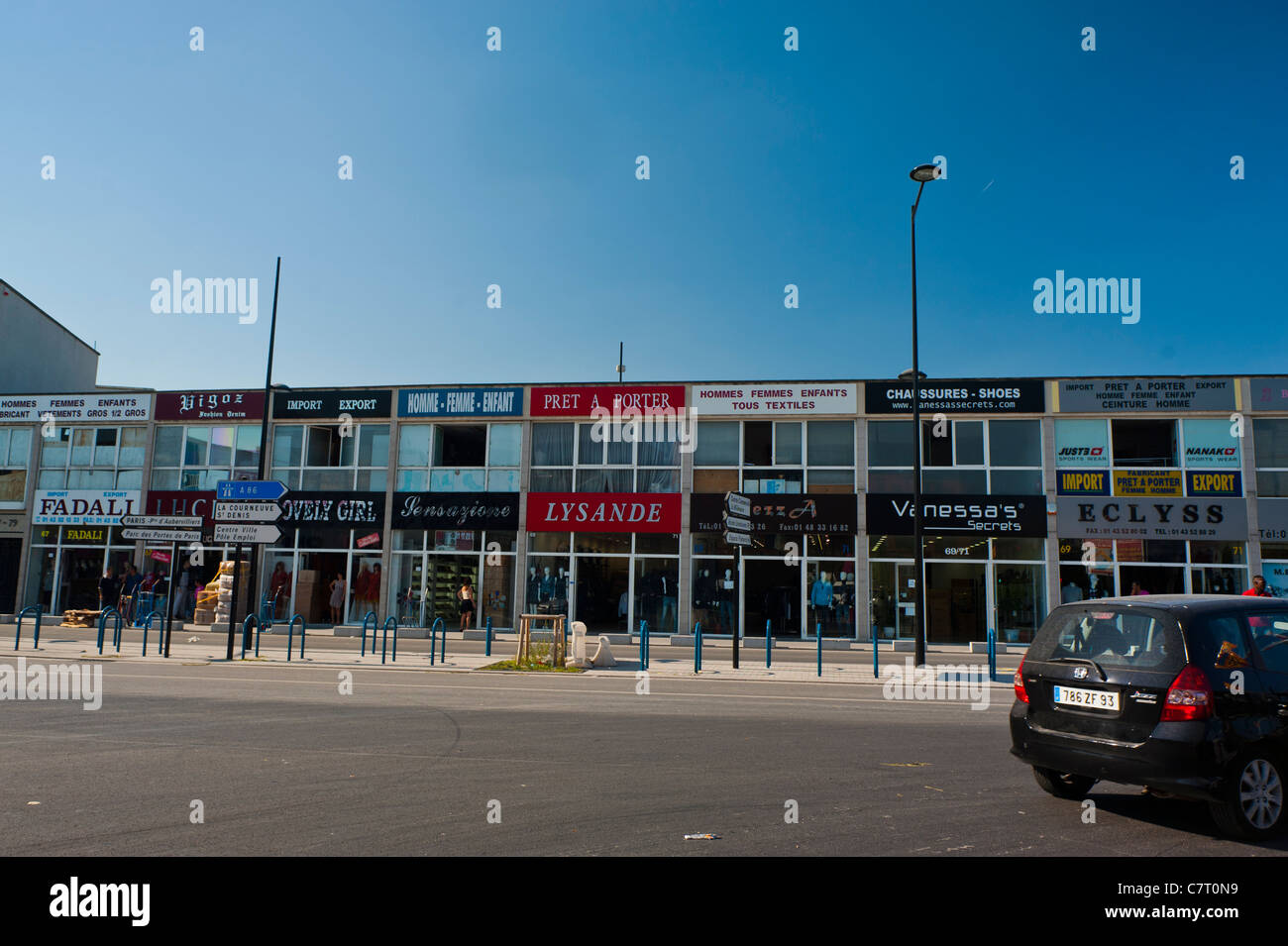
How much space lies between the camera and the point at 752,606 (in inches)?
1013

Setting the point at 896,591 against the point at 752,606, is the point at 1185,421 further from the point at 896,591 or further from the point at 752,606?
the point at 752,606

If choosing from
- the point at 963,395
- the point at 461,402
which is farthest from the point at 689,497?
the point at 963,395

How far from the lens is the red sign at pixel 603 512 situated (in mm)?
26266

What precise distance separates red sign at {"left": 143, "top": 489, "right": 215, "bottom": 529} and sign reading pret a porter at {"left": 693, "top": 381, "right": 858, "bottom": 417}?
16.9 metres

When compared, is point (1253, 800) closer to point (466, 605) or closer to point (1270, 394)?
point (466, 605)

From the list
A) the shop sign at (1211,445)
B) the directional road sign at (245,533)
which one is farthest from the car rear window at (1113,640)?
the shop sign at (1211,445)

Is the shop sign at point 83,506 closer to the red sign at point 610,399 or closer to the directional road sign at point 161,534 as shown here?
the directional road sign at point 161,534

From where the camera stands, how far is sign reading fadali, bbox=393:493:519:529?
89.0ft

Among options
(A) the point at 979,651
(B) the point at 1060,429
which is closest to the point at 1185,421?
(B) the point at 1060,429

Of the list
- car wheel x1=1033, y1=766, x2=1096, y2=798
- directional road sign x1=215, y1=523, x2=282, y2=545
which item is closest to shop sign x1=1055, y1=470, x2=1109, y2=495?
car wheel x1=1033, y1=766, x2=1096, y2=798

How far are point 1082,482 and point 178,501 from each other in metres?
29.1

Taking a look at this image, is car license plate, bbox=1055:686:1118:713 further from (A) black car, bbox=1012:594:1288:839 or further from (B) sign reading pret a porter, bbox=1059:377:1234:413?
(B) sign reading pret a porter, bbox=1059:377:1234:413

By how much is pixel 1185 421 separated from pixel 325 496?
2659cm

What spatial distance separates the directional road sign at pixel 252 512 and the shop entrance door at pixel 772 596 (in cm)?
1353
